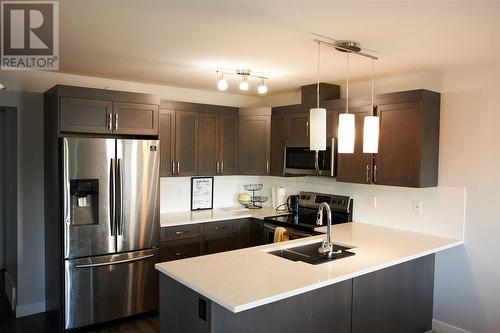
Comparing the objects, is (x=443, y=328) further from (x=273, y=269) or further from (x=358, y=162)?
(x=273, y=269)

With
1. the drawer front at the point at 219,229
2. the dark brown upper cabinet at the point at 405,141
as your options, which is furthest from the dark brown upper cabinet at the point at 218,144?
the dark brown upper cabinet at the point at 405,141

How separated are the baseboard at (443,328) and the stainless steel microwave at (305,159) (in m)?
1.65

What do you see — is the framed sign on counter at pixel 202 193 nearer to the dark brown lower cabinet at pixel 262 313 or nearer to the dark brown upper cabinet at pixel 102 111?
the dark brown upper cabinet at pixel 102 111

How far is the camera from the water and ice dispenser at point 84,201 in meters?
3.38

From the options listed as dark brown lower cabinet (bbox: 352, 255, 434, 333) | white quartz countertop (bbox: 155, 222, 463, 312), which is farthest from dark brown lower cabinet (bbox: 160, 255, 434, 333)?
white quartz countertop (bbox: 155, 222, 463, 312)

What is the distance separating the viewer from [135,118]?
371 cm

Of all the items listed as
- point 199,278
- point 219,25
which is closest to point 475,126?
point 219,25

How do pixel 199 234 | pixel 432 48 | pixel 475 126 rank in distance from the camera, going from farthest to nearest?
pixel 199 234, pixel 475 126, pixel 432 48

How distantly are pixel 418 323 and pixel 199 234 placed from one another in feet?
7.38

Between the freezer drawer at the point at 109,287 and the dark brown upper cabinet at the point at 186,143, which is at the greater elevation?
the dark brown upper cabinet at the point at 186,143

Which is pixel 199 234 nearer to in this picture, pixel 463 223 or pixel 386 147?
pixel 386 147

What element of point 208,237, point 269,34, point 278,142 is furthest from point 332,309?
point 278,142

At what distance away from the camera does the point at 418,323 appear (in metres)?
3.29

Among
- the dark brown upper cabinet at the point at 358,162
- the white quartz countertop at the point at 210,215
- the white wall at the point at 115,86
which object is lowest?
the white quartz countertop at the point at 210,215
